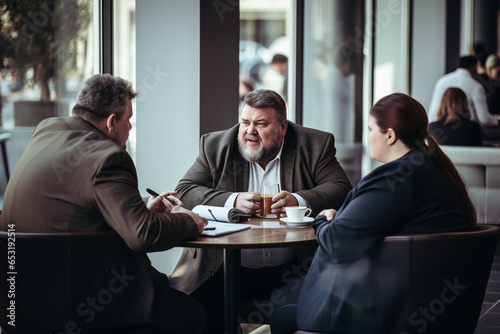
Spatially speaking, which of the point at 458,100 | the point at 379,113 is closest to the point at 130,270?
the point at 379,113

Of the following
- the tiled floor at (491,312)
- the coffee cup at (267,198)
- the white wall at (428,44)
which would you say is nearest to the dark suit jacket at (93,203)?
the coffee cup at (267,198)

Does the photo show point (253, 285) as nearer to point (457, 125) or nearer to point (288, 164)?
point (288, 164)

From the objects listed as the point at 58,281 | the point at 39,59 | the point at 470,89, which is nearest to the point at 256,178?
the point at 58,281

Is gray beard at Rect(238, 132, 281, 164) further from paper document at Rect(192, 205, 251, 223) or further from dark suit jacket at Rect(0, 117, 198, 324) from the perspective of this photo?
dark suit jacket at Rect(0, 117, 198, 324)

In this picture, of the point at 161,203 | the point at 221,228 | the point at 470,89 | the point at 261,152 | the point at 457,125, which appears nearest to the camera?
the point at 221,228

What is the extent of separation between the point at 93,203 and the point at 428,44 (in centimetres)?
801

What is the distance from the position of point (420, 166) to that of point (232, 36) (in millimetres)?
1965

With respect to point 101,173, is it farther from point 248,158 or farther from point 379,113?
point 248,158

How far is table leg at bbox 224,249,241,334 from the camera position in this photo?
2215 mm

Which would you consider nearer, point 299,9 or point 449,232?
point 449,232

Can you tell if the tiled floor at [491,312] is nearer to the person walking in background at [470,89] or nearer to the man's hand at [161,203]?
the man's hand at [161,203]

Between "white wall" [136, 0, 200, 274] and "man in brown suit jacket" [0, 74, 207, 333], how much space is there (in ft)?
4.44

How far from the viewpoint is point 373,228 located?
1728mm

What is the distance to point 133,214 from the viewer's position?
185cm
